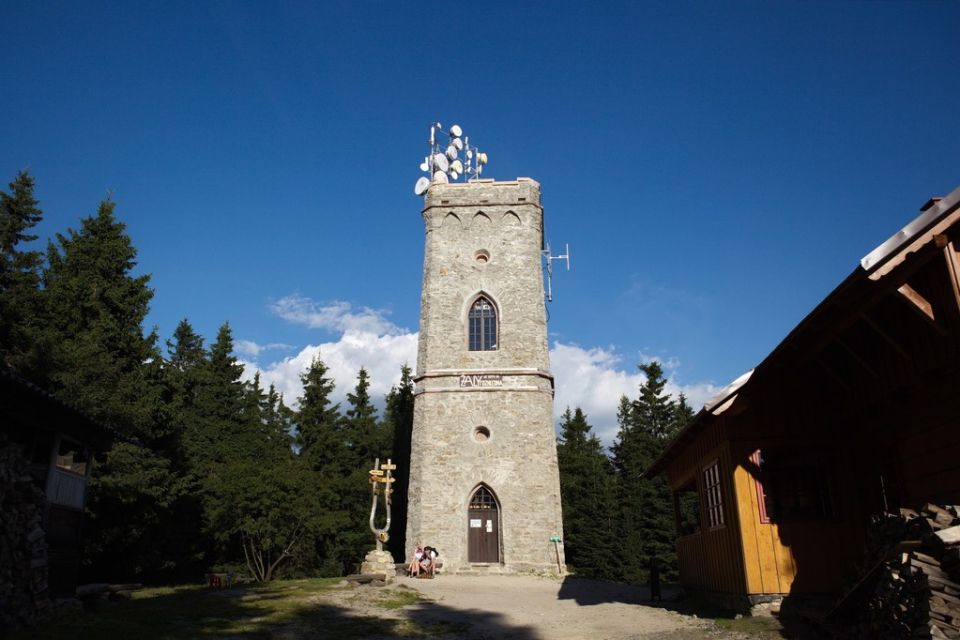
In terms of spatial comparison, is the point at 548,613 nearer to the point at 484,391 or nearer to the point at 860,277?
the point at 860,277

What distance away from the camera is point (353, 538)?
3278 centimetres

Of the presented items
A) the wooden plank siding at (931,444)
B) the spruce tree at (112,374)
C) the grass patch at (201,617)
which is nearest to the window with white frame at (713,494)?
the wooden plank siding at (931,444)

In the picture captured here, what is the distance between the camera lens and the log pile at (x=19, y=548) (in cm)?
957

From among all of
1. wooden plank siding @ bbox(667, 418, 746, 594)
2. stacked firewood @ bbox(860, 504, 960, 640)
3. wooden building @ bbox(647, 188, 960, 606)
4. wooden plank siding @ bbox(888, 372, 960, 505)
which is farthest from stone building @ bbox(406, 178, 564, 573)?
stacked firewood @ bbox(860, 504, 960, 640)

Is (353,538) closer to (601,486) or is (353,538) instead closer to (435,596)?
(601,486)

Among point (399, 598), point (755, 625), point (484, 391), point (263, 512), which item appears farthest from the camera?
point (263, 512)

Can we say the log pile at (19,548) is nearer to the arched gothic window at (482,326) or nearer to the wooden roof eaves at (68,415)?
the wooden roof eaves at (68,415)

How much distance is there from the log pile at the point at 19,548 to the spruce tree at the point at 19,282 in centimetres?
1049

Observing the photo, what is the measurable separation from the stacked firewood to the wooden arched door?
1596 cm

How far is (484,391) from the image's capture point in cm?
2280

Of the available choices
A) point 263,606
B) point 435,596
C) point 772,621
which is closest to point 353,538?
point 435,596

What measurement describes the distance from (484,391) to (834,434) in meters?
14.3

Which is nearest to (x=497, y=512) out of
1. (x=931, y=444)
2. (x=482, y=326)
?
(x=482, y=326)

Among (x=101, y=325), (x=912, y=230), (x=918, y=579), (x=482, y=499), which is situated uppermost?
(x=101, y=325)
